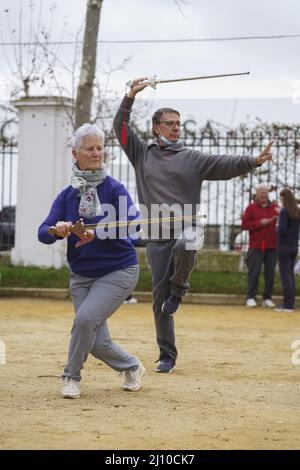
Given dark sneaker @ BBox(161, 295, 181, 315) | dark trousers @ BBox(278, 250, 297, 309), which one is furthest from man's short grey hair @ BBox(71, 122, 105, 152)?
dark trousers @ BBox(278, 250, 297, 309)

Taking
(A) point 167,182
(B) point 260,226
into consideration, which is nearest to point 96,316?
(A) point 167,182

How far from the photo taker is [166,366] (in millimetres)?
8820

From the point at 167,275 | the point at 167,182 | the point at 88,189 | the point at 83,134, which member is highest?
the point at 83,134

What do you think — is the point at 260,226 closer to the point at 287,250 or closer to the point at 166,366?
the point at 287,250

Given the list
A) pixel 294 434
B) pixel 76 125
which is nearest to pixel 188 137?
pixel 76 125

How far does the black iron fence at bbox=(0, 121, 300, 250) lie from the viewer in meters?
19.0

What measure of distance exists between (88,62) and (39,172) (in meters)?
2.41

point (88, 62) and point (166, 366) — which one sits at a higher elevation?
point (88, 62)

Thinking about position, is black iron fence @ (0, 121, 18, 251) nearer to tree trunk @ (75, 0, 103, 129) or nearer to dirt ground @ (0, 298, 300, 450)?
tree trunk @ (75, 0, 103, 129)

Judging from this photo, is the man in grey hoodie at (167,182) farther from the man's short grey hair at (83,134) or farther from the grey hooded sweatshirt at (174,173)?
the man's short grey hair at (83,134)

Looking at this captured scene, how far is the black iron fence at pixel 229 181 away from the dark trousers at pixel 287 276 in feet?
9.23

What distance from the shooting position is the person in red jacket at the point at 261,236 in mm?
16250

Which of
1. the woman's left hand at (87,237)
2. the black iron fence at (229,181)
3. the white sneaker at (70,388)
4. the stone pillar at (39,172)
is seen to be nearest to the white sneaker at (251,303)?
the black iron fence at (229,181)

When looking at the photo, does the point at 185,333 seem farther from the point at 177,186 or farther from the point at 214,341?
the point at 177,186
